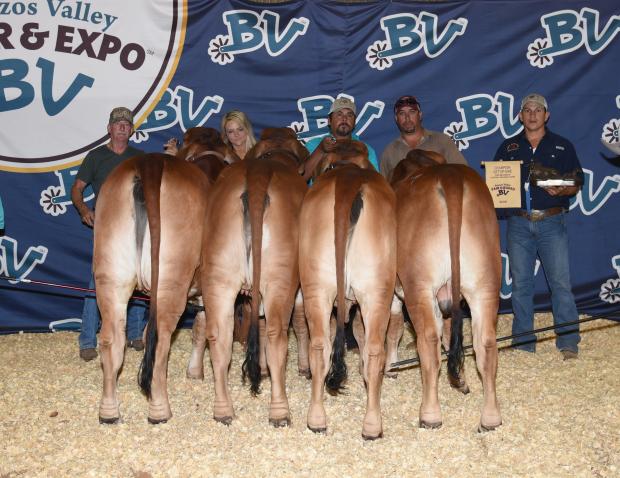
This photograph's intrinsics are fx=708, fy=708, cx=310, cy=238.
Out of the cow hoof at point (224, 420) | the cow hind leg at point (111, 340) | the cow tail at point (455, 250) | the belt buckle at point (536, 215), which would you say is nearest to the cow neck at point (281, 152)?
the cow tail at point (455, 250)

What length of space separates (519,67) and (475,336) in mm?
4102

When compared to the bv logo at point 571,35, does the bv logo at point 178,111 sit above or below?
below

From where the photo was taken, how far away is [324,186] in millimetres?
5164

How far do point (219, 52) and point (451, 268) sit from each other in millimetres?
4172

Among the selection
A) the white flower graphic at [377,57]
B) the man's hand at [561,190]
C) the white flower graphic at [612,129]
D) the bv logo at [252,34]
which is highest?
the bv logo at [252,34]

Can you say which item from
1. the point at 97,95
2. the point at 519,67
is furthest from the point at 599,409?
the point at 97,95

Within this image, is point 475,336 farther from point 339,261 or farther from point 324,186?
point 324,186

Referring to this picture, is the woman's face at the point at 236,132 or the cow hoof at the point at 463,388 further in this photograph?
the woman's face at the point at 236,132

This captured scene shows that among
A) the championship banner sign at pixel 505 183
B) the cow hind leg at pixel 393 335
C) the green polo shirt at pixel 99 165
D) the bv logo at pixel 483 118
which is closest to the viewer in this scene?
the cow hind leg at pixel 393 335

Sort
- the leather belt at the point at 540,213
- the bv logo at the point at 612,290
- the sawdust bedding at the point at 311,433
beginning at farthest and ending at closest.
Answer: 1. the bv logo at the point at 612,290
2. the leather belt at the point at 540,213
3. the sawdust bedding at the point at 311,433

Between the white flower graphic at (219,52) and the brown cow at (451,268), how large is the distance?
354cm

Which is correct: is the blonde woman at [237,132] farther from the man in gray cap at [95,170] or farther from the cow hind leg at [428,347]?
the cow hind leg at [428,347]

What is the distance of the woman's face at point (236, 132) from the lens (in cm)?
716

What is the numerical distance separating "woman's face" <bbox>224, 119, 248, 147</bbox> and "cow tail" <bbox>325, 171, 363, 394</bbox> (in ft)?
7.55
